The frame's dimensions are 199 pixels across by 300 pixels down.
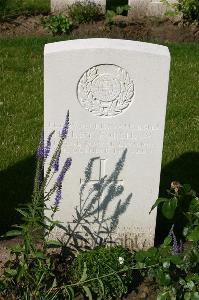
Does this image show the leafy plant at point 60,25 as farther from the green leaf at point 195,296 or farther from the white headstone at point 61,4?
the green leaf at point 195,296

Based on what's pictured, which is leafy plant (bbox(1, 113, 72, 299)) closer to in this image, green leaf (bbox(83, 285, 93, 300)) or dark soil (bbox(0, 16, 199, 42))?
green leaf (bbox(83, 285, 93, 300))

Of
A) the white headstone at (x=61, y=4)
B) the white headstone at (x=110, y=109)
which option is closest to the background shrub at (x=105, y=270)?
the white headstone at (x=110, y=109)

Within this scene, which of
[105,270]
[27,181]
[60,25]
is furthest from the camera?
[60,25]

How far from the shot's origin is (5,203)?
5559mm

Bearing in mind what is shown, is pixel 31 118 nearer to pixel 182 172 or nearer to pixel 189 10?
pixel 182 172

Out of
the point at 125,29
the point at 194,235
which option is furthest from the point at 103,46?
the point at 125,29

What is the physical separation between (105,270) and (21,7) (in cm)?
638

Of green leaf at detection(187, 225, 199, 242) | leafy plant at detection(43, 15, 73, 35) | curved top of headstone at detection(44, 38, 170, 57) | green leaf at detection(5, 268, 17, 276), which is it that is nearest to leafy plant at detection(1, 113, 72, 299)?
green leaf at detection(5, 268, 17, 276)

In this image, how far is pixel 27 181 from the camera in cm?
592

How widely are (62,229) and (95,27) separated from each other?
16.7 ft

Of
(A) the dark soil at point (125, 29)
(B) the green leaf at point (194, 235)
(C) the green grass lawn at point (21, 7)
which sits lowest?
(A) the dark soil at point (125, 29)

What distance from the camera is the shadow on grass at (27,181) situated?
17.5ft

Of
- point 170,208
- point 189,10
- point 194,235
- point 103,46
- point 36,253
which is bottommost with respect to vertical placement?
point 36,253

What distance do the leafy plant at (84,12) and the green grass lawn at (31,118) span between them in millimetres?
733
